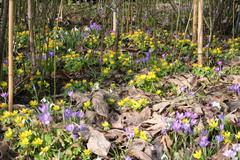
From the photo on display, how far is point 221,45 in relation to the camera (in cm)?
488

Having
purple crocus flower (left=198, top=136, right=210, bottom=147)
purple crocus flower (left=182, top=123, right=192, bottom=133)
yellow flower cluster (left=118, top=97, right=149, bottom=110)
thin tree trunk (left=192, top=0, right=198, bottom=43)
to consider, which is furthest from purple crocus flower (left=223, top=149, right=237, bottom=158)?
thin tree trunk (left=192, top=0, right=198, bottom=43)

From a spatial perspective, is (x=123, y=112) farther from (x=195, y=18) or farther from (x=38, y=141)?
(x=195, y=18)

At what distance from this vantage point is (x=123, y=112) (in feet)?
8.70

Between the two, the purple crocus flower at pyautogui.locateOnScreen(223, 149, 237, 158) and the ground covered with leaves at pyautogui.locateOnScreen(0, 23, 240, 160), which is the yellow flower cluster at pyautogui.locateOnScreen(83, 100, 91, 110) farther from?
the purple crocus flower at pyautogui.locateOnScreen(223, 149, 237, 158)

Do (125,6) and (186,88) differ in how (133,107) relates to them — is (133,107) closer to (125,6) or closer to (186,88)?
(186,88)

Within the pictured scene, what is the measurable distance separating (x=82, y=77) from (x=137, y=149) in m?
1.71

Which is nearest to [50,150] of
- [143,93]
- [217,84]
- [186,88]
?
[143,93]

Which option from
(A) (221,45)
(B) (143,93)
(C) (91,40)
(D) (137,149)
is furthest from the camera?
(A) (221,45)

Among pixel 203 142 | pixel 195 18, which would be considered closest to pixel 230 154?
pixel 203 142

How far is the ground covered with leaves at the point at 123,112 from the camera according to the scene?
6.86ft

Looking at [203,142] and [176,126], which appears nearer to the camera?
[203,142]

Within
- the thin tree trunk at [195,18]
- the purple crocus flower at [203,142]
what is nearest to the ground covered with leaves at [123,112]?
the purple crocus flower at [203,142]

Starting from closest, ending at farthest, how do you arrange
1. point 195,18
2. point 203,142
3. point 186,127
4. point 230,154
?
point 230,154, point 203,142, point 186,127, point 195,18

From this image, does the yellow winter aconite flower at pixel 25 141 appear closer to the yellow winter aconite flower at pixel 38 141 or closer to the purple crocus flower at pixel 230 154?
the yellow winter aconite flower at pixel 38 141
